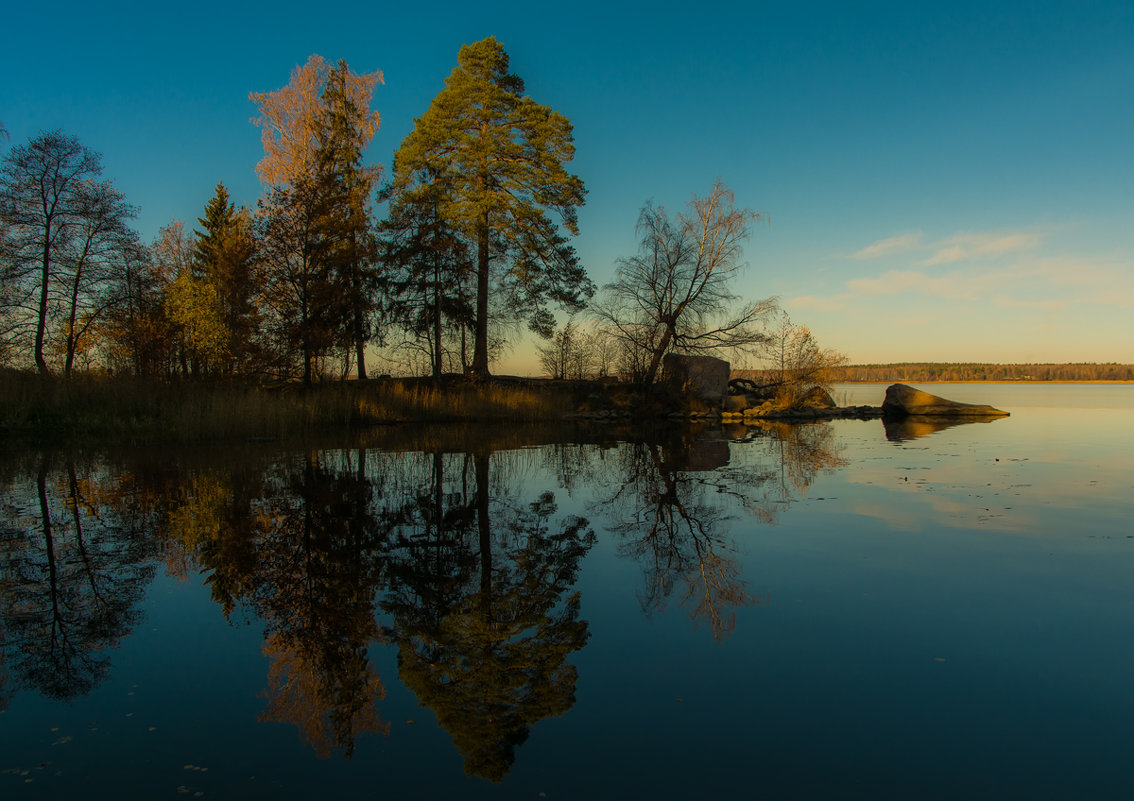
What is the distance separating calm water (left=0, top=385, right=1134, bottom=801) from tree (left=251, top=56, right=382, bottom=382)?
51.9 ft

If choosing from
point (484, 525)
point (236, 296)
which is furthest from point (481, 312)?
point (484, 525)

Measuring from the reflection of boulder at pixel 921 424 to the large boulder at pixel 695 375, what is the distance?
260 inches

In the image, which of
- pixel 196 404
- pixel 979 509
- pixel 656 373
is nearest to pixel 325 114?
pixel 196 404

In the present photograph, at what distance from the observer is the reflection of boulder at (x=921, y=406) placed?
26.1m

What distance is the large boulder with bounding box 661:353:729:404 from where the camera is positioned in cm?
2706

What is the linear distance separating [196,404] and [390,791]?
17.8 m

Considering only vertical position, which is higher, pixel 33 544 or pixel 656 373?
pixel 656 373

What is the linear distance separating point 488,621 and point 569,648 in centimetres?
63

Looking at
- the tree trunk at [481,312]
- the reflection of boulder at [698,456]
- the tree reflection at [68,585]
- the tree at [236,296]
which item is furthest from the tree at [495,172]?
the tree reflection at [68,585]

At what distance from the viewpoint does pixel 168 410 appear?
57.2ft

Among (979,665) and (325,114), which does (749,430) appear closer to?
(979,665)

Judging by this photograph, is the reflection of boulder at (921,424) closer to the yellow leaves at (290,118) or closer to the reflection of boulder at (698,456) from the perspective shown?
the reflection of boulder at (698,456)

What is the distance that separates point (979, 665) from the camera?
341cm

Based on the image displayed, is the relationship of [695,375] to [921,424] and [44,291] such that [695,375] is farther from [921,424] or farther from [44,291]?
[44,291]
